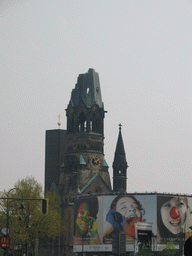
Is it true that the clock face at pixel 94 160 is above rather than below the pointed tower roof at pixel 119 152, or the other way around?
below

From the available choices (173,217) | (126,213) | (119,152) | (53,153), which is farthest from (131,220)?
(53,153)

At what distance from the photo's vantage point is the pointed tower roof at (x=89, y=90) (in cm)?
12662

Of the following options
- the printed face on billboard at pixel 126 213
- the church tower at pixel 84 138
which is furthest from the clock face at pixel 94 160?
the printed face on billboard at pixel 126 213

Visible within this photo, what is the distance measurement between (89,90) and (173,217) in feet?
104

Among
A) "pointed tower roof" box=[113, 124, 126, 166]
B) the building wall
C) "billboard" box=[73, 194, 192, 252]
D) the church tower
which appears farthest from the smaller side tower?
the building wall

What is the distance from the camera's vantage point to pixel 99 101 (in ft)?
416

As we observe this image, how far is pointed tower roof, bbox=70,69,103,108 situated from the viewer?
126625mm

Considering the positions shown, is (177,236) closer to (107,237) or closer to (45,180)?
(107,237)

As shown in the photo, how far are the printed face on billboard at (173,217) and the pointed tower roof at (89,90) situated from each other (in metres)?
24.1

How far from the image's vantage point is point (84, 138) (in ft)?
411

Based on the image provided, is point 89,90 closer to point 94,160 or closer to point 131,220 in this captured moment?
point 94,160

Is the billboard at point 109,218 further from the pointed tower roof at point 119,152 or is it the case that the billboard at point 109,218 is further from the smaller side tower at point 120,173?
the pointed tower roof at point 119,152

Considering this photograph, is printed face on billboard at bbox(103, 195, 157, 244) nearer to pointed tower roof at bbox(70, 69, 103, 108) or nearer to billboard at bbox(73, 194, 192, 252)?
billboard at bbox(73, 194, 192, 252)

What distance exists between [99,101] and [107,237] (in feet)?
93.0
